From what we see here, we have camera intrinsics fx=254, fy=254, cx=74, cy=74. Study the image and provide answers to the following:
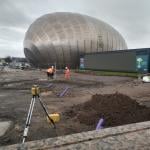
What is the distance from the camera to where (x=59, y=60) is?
7331 centimetres

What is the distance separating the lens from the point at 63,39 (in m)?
72.2

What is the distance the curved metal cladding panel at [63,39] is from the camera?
72.6m

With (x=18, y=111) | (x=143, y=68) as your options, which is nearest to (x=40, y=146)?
(x=18, y=111)

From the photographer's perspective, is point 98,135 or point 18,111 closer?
point 98,135

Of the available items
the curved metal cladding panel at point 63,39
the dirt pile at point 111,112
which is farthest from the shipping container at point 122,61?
the dirt pile at point 111,112

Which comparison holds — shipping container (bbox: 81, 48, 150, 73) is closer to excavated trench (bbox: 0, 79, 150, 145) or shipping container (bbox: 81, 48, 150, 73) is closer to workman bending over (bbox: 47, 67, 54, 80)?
workman bending over (bbox: 47, 67, 54, 80)

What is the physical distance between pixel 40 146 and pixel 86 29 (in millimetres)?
74179

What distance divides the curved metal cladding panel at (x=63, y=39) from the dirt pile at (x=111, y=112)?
6204 centimetres

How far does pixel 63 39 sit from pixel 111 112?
2523 inches

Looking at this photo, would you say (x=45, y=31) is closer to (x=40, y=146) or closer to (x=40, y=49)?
(x=40, y=49)

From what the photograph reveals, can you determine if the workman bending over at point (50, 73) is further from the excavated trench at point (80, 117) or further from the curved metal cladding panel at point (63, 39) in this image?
the curved metal cladding panel at point (63, 39)

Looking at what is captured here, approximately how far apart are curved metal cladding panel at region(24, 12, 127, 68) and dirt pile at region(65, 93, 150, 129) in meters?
62.0

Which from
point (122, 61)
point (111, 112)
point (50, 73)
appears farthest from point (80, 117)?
point (122, 61)

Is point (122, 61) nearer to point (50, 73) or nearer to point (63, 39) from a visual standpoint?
point (50, 73)
